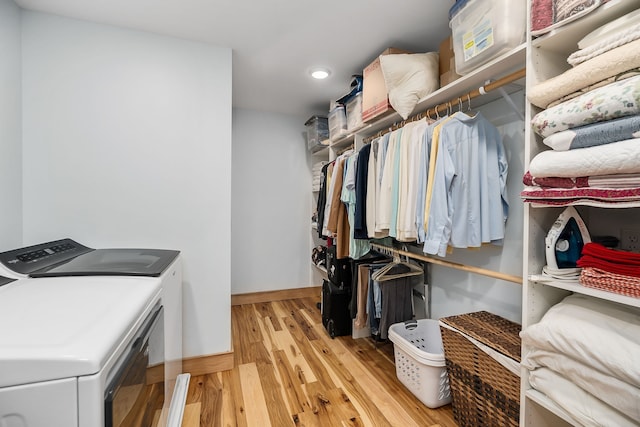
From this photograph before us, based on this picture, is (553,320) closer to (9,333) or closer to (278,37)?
(9,333)

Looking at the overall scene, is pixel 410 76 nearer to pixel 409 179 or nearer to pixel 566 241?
pixel 409 179

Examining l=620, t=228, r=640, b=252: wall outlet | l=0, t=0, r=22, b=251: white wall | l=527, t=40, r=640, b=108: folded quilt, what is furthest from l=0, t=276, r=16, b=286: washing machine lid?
l=620, t=228, r=640, b=252: wall outlet

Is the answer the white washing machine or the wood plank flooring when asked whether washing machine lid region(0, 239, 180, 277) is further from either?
the wood plank flooring

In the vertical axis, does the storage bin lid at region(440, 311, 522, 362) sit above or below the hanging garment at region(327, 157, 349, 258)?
below

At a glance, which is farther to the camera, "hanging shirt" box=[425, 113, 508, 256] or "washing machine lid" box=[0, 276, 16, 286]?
"hanging shirt" box=[425, 113, 508, 256]

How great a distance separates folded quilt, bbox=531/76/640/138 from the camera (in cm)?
78

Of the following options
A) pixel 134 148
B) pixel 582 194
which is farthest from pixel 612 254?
pixel 134 148

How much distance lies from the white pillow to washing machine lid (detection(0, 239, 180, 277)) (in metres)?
1.63

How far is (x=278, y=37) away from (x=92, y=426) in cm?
205

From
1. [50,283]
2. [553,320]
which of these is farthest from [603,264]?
[50,283]

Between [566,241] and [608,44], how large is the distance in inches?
25.4

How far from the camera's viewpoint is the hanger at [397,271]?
206 centimetres

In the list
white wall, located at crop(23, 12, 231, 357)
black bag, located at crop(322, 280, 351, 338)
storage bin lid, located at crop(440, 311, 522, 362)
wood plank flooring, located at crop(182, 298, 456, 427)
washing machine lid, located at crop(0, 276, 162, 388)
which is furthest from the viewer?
black bag, located at crop(322, 280, 351, 338)

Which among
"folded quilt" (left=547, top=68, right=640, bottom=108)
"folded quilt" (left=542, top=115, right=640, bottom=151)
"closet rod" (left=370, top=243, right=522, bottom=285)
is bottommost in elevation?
"closet rod" (left=370, top=243, right=522, bottom=285)
